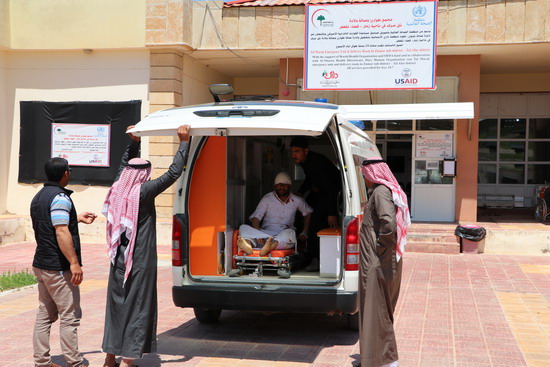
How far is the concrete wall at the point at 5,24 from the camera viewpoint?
48.5 feet

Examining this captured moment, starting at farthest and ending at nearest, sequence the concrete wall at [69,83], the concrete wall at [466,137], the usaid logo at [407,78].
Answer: the concrete wall at [69,83], the concrete wall at [466,137], the usaid logo at [407,78]

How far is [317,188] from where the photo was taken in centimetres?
751

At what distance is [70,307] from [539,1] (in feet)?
38.3

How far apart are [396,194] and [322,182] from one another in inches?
86.7

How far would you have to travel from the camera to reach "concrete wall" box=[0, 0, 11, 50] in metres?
14.8

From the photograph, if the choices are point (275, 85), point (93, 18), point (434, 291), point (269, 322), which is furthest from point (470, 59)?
point (269, 322)

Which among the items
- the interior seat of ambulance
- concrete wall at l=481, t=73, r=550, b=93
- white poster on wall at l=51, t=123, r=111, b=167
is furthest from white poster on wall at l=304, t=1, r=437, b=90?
the interior seat of ambulance

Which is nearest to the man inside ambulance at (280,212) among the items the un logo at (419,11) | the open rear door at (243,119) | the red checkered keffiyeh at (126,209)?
the open rear door at (243,119)

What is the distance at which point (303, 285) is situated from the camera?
600 cm

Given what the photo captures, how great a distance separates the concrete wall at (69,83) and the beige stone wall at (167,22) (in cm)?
65

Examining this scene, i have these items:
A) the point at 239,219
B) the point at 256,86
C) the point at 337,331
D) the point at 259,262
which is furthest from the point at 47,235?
the point at 256,86

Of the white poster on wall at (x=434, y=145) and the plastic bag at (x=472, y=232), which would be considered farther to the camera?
the white poster on wall at (x=434, y=145)

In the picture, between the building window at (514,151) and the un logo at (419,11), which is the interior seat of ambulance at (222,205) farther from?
the building window at (514,151)

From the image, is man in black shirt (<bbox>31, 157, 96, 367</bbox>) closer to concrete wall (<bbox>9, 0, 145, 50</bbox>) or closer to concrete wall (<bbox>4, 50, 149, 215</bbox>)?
concrete wall (<bbox>4, 50, 149, 215</bbox>)
